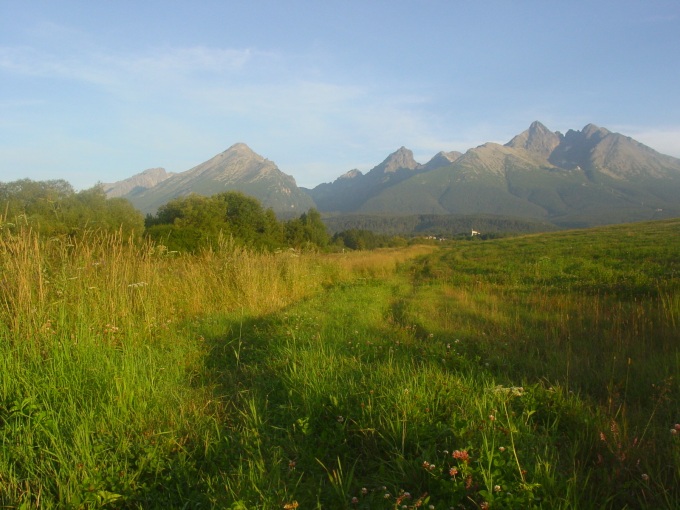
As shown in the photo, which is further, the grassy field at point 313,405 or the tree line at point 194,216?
the tree line at point 194,216

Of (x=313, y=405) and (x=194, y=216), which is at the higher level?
(x=194, y=216)

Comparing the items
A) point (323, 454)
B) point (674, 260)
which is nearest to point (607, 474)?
point (323, 454)

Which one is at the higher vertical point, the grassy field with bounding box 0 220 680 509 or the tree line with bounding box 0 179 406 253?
the tree line with bounding box 0 179 406 253

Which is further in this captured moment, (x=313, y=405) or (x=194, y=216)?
(x=194, y=216)

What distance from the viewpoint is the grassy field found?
94.0 inches

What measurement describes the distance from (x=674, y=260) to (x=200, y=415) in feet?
47.5

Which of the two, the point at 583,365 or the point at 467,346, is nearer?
the point at 583,365

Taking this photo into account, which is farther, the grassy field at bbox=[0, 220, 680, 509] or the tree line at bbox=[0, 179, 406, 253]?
the tree line at bbox=[0, 179, 406, 253]

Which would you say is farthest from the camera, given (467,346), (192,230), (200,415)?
(192,230)

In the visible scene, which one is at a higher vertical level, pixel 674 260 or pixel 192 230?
pixel 192 230

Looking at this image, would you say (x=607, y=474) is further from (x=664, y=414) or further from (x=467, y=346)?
(x=467, y=346)

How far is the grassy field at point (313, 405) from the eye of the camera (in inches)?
94.0

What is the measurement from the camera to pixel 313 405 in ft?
11.0

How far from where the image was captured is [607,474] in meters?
2.37
